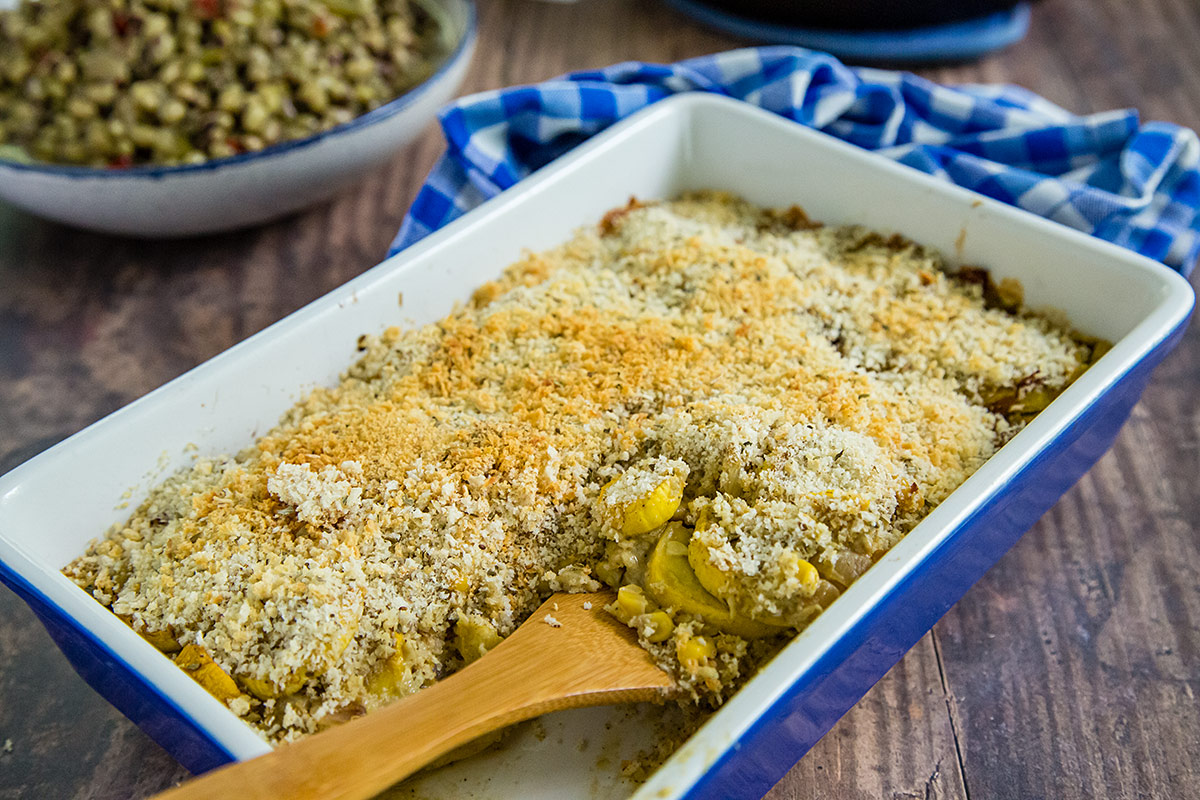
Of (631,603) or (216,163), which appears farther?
(216,163)

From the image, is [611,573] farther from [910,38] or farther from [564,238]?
[910,38]

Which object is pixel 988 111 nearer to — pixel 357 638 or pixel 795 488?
pixel 795 488

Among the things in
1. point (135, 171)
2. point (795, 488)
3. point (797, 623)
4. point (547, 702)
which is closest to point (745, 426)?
point (795, 488)

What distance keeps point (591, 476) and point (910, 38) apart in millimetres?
1370

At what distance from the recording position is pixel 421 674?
761 millimetres

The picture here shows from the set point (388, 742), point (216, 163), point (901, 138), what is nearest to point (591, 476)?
point (388, 742)

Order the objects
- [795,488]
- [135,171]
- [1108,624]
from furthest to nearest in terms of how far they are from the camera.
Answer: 1. [135,171]
2. [1108,624]
3. [795,488]

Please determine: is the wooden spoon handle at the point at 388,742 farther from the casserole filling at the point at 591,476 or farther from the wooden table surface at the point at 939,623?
the wooden table surface at the point at 939,623

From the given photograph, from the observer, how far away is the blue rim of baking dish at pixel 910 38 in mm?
1810

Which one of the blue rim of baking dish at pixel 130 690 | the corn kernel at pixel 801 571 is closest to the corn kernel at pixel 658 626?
the corn kernel at pixel 801 571

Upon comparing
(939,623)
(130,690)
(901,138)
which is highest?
(901,138)

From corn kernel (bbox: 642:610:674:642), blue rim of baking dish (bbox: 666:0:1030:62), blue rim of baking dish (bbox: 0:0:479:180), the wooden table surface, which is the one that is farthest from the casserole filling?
blue rim of baking dish (bbox: 666:0:1030:62)

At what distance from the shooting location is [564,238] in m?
1.19

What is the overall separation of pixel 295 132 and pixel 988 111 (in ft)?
3.33
